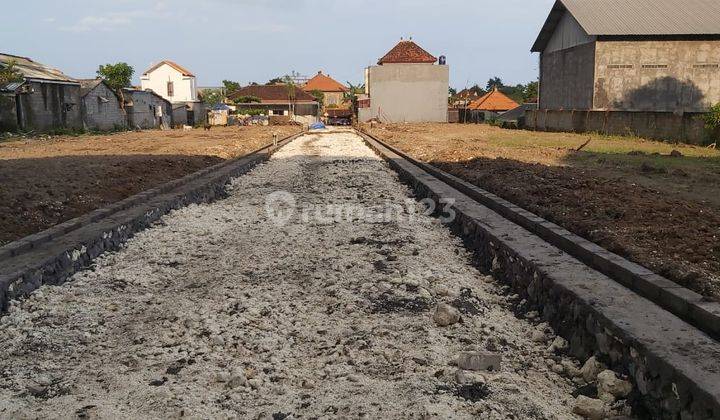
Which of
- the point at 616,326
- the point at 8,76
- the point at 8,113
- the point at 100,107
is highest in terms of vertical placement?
the point at 8,76

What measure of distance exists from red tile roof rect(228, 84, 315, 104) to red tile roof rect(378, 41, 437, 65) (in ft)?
56.7

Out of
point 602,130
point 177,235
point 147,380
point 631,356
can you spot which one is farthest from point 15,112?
point 631,356

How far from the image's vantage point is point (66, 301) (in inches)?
175

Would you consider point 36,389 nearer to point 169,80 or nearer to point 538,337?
point 538,337

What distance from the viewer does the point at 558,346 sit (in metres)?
3.65

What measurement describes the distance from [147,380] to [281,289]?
5.60 ft

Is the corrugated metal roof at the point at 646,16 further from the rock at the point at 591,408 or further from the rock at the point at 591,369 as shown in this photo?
the rock at the point at 591,408

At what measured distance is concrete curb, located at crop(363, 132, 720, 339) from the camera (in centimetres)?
317

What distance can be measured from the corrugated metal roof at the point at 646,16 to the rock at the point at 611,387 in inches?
1081

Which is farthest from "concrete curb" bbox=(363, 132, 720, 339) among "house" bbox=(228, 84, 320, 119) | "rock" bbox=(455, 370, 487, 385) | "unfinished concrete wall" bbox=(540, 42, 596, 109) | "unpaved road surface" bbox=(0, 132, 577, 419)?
"house" bbox=(228, 84, 320, 119)

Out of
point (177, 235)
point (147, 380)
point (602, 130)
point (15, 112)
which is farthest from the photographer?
point (15, 112)

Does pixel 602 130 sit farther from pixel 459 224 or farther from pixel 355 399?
pixel 355 399

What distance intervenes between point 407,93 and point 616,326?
151ft

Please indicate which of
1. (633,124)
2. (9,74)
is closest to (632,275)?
(633,124)
